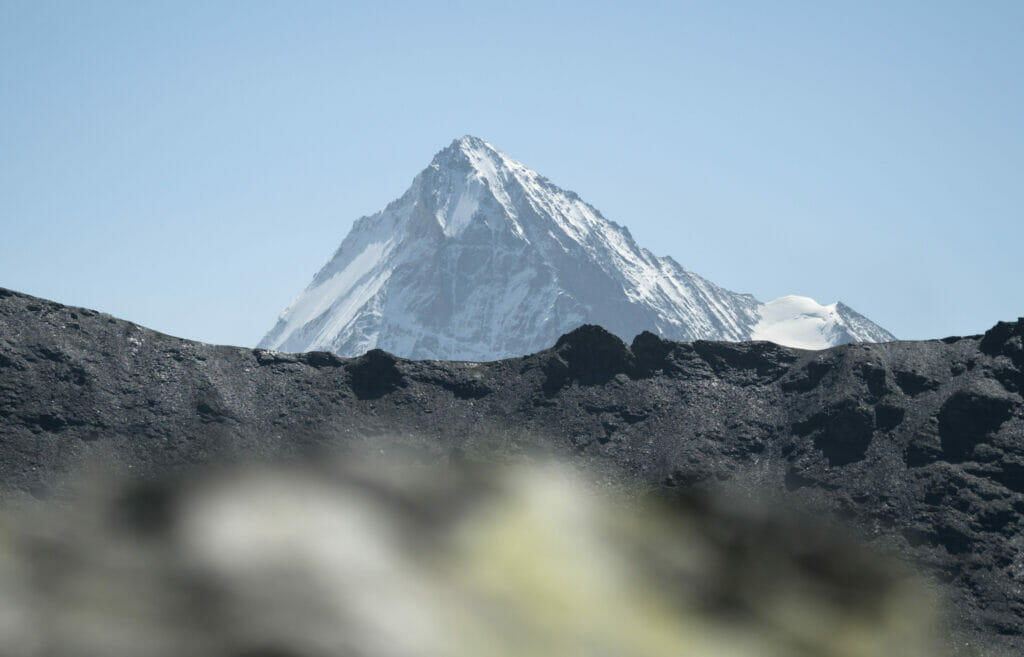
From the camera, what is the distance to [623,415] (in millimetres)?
172750

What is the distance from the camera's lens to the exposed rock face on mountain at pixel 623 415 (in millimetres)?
147750

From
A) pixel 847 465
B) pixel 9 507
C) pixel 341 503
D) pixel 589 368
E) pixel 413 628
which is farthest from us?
pixel 589 368

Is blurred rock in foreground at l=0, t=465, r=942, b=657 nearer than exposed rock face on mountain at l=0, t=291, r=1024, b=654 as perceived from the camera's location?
Yes

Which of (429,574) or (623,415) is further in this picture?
(623,415)

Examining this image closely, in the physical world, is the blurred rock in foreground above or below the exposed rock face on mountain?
below

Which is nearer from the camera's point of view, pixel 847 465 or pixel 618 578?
pixel 618 578

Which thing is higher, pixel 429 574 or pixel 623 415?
pixel 623 415

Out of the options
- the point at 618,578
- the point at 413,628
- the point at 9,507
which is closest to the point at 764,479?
the point at 618,578

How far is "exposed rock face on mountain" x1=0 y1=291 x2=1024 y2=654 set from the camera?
14775 centimetres

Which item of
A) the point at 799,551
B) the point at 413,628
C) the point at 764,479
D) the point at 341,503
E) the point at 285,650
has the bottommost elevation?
the point at 285,650

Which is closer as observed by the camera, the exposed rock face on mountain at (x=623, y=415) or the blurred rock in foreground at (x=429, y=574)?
the blurred rock in foreground at (x=429, y=574)

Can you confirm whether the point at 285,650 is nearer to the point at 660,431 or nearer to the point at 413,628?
the point at 413,628

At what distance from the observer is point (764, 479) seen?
159 meters

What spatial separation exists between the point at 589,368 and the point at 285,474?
51.0 meters
